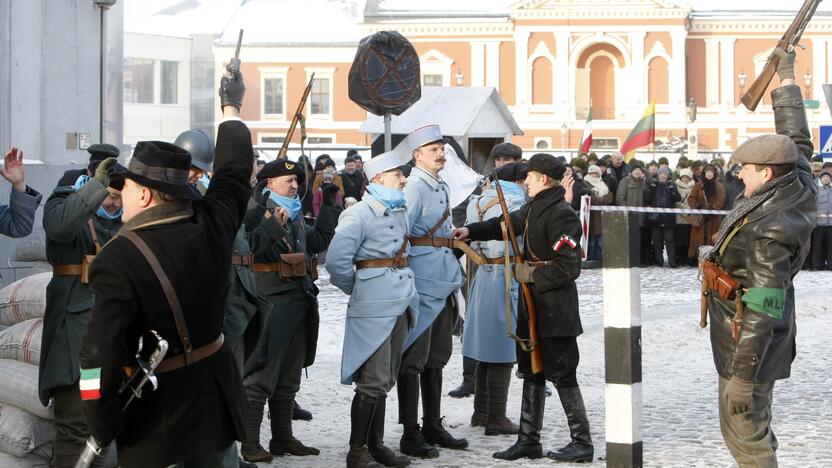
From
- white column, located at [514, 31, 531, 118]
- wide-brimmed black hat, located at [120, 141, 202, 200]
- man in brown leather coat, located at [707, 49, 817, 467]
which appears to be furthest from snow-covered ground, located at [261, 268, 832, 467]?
white column, located at [514, 31, 531, 118]

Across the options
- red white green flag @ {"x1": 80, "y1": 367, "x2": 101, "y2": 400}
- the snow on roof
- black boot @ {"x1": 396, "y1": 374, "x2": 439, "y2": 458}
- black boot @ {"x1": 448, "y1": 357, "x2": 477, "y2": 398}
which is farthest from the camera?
the snow on roof

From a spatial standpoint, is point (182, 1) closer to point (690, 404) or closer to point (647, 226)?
point (647, 226)

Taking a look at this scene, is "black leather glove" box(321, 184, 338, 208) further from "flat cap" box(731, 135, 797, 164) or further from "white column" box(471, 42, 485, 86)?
"white column" box(471, 42, 485, 86)

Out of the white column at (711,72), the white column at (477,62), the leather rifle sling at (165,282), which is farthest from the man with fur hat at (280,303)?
the white column at (711,72)

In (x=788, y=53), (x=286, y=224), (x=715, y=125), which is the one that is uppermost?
(x=715, y=125)

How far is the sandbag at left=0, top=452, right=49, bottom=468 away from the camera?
7.05 metres

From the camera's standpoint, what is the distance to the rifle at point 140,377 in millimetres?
4828

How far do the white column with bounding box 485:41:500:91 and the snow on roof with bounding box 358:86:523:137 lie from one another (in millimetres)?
49395

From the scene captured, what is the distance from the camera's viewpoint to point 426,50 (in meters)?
68.5

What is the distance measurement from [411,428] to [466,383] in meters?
2.30

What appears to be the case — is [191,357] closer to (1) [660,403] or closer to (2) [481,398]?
(2) [481,398]

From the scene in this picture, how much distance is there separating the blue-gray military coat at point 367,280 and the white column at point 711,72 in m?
62.1

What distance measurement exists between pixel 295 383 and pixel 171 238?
3610 mm

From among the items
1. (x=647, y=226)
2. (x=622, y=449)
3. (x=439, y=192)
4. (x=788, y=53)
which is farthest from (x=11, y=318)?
(x=647, y=226)
